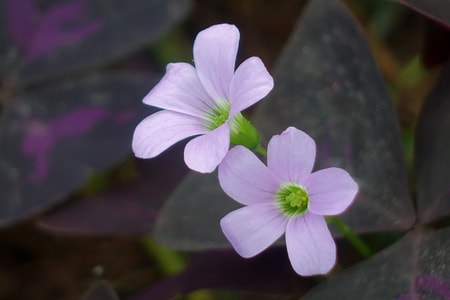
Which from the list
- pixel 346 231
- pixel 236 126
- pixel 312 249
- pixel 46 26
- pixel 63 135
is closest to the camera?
pixel 312 249

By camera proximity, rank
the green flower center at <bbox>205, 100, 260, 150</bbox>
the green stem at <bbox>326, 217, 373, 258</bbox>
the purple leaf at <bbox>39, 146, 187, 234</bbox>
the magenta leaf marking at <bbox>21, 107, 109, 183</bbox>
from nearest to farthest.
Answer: the green flower center at <bbox>205, 100, 260, 150</bbox> → the green stem at <bbox>326, 217, 373, 258</bbox> → the purple leaf at <bbox>39, 146, 187, 234</bbox> → the magenta leaf marking at <bbox>21, 107, 109, 183</bbox>

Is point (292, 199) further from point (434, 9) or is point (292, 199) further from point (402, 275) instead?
point (434, 9)

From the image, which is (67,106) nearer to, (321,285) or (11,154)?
(11,154)

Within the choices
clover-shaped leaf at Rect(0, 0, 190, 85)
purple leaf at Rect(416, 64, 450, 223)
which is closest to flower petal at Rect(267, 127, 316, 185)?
purple leaf at Rect(416, 64, 450, 223)

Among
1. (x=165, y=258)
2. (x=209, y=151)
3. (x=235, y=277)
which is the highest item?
(x=209, y=151)

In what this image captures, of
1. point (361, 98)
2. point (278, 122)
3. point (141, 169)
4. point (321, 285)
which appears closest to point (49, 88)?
point (141, 169)

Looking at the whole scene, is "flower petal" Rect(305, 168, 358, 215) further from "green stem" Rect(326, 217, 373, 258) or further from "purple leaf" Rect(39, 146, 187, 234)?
"purple leaf" Rect(39, 146, 187, 234)

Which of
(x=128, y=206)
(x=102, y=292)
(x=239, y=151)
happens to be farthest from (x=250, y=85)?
(x=128, y=206)
